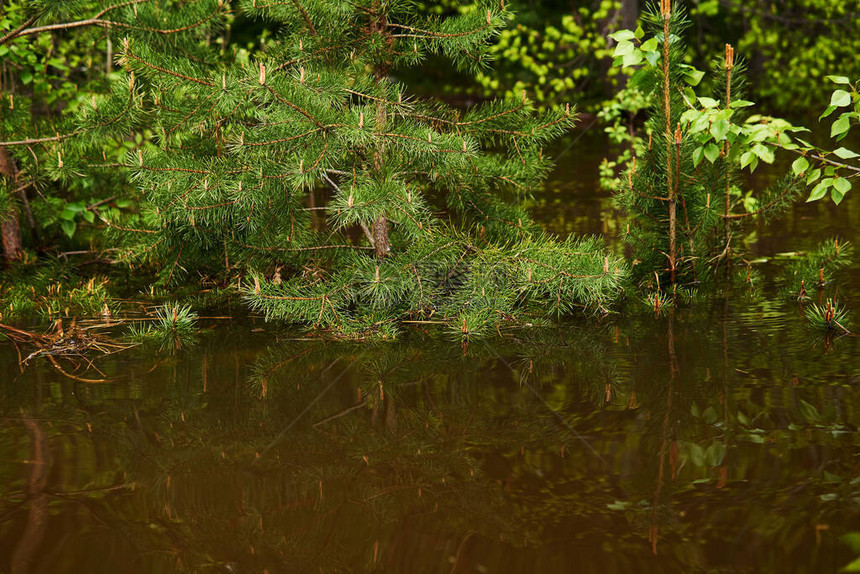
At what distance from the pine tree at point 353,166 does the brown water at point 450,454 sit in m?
0.29

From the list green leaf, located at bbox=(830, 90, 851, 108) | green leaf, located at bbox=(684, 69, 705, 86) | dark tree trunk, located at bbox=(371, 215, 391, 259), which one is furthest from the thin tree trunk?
green leaf, located at bbox=(830, 90, 851, 108)

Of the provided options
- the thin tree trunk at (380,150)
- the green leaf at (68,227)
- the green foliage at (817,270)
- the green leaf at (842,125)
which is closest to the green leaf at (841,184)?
the green leaf at (842,125)

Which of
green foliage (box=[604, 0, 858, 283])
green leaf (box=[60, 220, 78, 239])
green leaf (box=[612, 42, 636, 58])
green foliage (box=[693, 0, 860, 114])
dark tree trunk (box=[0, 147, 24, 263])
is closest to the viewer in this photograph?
green leaf (box=[612, 42, 636, 58])

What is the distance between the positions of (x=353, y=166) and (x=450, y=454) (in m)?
1.97

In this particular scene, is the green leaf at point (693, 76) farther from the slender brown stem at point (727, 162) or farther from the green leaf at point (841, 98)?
the green leaf at point (841, 98)

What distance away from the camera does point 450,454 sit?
3.19 m

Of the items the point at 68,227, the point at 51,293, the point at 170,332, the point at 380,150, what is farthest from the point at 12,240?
the point at 380,150

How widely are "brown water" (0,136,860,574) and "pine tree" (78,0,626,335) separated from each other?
0.29 m

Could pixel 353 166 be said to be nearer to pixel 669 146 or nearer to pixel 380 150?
pixel 380 150

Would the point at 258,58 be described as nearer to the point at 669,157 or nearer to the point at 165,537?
the point at 669,157

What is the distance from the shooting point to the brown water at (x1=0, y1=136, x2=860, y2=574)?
2582 millimetres

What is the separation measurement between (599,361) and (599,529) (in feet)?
5.12

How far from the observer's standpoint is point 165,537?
269cm

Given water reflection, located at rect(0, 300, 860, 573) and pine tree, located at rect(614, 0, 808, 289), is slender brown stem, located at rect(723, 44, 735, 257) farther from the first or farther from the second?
water reflection, located at rect(0, 300, 860, 573)
